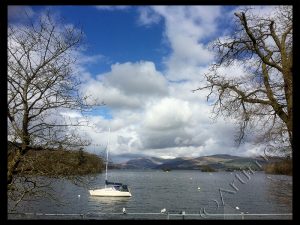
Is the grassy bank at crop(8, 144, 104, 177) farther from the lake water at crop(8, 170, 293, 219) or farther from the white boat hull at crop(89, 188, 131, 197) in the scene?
the white boat hull at crop(89, 188, 131, 197)

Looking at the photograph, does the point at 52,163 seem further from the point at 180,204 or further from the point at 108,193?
the point at 108,193

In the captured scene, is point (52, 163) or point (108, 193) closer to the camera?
point (52, 163)

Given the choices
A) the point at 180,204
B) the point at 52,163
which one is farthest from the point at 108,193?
the point at 52,163

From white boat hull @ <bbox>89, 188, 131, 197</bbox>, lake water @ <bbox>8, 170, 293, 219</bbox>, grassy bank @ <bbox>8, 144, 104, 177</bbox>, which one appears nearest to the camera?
grassy bank @ <bbox>8, 144, 104, 177</bbox>

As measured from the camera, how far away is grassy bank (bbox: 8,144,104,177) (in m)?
7.60

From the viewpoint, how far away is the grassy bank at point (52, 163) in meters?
7.60

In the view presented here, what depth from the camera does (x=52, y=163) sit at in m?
7.91

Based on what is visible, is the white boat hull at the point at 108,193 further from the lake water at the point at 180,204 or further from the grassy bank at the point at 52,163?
the grassy bank at the point at 52,163

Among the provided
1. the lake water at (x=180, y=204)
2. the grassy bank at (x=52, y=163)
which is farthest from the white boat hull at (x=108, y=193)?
the grassy bank at (x=52, y=163)

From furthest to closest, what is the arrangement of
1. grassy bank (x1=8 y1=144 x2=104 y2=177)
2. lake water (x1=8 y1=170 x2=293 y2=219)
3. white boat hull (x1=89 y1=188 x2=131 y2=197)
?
1. white boat hull (x1=89 y1=188 x2=131 y2=197)
2. lake water (x1=8 y1=170 x2=293 y2=219)
3. grassy bank (x1=8 y1=144 x2=104 y2=177)

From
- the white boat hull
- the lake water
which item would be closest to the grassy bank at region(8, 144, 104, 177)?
the lake water
